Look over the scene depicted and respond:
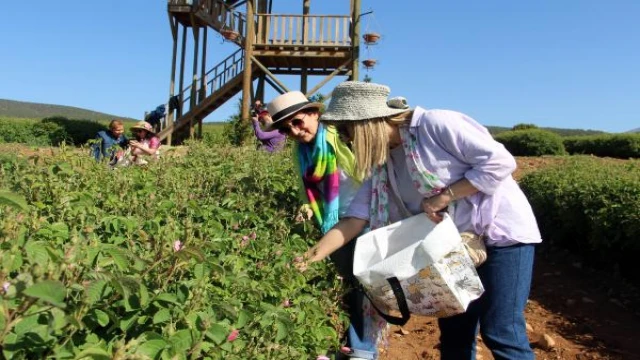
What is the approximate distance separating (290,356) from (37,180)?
153cm

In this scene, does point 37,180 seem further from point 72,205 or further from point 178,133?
point 178,133

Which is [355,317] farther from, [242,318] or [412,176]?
[242,318]

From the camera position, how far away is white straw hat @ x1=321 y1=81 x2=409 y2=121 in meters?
2.08

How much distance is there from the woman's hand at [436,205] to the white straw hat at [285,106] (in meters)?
0.85

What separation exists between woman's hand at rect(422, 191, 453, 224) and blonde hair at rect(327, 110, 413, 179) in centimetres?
23

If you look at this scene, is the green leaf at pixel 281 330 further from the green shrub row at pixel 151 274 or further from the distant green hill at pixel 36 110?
the distant green hill at pixel 36 110

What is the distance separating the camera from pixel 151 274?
1.30 m

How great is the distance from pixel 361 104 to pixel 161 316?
3.85ft

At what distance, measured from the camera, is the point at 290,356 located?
1605 millimetres

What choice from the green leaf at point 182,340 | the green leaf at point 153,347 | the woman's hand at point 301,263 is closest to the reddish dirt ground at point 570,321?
the woman's hand at point 301,263

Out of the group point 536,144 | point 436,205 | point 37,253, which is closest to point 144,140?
point 436,205

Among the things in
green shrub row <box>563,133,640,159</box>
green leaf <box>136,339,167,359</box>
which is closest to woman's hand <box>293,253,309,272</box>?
green leaf <box>136,339,167,359</box>

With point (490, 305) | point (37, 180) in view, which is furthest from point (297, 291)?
point (37, 180)

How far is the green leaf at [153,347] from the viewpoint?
3.47ft
